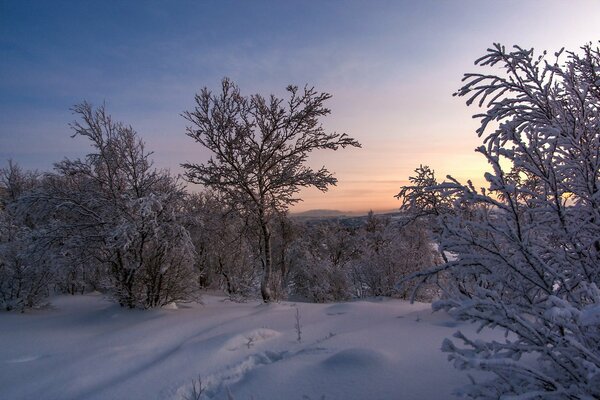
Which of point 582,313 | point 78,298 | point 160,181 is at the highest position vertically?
point 160,181

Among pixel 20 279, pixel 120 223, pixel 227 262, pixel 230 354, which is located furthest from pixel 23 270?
pixel 227 262

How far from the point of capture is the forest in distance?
1942mm

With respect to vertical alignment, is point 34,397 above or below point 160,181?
below

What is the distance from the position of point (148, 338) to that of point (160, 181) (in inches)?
160

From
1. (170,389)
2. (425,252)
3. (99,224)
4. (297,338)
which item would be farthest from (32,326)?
(425,252)

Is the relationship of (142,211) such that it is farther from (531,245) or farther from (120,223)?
(531,245)

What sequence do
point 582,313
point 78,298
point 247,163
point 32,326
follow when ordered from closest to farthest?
point 582,313
point 32,326
point 247,163
point 78,298

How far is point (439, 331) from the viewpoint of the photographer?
5121 mm

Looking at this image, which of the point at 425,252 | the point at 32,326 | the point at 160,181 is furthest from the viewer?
the point at 425,252

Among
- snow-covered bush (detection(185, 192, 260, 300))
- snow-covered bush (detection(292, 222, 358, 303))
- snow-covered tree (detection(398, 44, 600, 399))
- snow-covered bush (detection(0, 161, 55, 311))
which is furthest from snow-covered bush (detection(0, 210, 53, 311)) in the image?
snow-covered bush (detection(292, 222, 358, 303))

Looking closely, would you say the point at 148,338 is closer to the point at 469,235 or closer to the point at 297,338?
the point at 297,338

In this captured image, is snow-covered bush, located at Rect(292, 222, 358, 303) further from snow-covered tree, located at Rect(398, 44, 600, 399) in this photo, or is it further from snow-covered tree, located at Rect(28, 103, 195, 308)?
snow-covered tree, located at Rect(398, 44, 600, 399)

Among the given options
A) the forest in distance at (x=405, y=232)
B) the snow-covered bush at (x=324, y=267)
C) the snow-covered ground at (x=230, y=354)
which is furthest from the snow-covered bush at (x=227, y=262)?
the snow-covered ground at (x=230, y=354)

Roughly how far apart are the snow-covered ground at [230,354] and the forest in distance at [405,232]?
1.11ft
